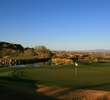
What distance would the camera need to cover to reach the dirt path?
14.9 metres

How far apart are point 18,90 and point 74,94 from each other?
4.35m

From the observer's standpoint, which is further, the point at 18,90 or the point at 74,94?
the point at 18,90

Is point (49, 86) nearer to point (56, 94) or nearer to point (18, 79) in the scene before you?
point (56, 94)

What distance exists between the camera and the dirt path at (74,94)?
14934mm

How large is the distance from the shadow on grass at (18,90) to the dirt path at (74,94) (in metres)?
0.68

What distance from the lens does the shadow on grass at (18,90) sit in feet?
50.8

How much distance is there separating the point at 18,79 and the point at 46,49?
264ft

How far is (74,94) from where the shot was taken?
1577 cm

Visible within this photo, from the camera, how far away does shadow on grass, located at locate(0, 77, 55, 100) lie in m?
15.5

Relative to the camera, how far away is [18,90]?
17812mm

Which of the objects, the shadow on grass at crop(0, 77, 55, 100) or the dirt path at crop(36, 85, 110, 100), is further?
the shadow on grass at crop(0, 77, 55, 100)

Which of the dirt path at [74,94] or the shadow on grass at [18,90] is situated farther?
the shadow on grass at [18,90]

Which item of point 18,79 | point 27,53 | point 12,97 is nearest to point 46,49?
point 27,53

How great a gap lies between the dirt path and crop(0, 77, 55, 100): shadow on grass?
678 millimetres
